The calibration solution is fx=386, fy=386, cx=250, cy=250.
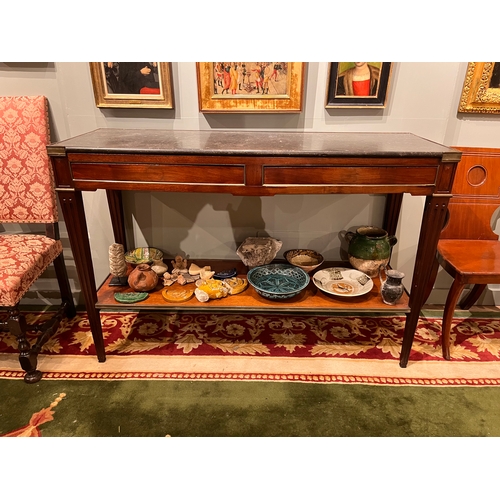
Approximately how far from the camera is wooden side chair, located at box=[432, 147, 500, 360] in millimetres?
2012

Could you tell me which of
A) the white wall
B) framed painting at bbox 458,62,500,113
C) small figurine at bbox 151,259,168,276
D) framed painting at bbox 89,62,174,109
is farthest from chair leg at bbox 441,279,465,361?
framed painting at bbox 89,62,174,109

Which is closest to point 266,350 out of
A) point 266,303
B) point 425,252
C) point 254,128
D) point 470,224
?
point 266,303

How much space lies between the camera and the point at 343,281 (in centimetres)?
212

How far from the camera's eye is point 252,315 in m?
2.45

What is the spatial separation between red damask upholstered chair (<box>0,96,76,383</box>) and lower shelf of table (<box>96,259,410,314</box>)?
0.37 m

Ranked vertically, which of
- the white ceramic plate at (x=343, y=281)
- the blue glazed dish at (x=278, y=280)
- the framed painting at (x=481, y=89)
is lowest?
the white ceramic plate at (x=343, y=281)

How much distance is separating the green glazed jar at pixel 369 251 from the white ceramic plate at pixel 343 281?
5cm

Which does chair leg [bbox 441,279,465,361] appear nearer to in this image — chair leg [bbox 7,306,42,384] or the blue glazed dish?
the blue glazed dish

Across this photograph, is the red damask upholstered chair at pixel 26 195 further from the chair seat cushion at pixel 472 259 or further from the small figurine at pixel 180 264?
the chair seat cushion at pixel 472 259

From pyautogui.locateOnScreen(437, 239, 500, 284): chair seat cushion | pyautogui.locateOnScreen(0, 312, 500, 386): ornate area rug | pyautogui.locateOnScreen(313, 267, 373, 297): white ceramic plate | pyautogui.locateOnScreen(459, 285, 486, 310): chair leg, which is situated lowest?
pyautogui.locateOnScreen(0, 312, 500, 386): ornate area rug

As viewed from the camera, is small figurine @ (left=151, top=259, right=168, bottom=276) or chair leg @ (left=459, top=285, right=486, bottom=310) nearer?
small figurine @ (left=151, top=259, right=168, bottom=276)

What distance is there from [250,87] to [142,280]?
116 cm

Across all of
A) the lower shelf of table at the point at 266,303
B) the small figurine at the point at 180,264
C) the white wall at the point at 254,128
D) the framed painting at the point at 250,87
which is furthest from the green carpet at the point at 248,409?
the framed painting at the point at 250,87

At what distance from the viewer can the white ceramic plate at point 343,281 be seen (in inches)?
78.5
